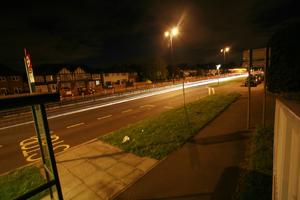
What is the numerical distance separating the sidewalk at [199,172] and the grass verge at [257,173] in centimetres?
24

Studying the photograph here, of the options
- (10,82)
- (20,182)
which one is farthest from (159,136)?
(10,82)

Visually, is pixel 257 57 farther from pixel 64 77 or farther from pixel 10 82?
pixel 10 82

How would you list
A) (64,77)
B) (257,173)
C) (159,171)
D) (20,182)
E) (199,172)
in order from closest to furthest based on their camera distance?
(257,173) < (199,172) < (159,171) < (20,182) < (64,77)

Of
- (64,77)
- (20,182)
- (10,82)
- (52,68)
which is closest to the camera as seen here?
(20,182)

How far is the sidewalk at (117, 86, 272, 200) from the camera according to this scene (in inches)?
170

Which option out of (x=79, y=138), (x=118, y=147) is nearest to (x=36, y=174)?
(x=118, y=147)

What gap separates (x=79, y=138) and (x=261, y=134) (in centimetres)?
961

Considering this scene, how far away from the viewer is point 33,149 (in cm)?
886

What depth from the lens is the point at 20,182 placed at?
5543 mm

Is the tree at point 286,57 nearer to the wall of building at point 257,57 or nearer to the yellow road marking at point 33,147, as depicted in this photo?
the wall of building at point 257,57

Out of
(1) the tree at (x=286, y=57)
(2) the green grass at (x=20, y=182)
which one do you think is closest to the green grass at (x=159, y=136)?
(2) the green grass at (x=20, y=182)

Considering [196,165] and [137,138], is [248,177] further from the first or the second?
[137,138]

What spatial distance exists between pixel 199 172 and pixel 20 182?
19.6ft

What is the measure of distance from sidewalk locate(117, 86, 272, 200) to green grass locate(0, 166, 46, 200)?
3160 mm
